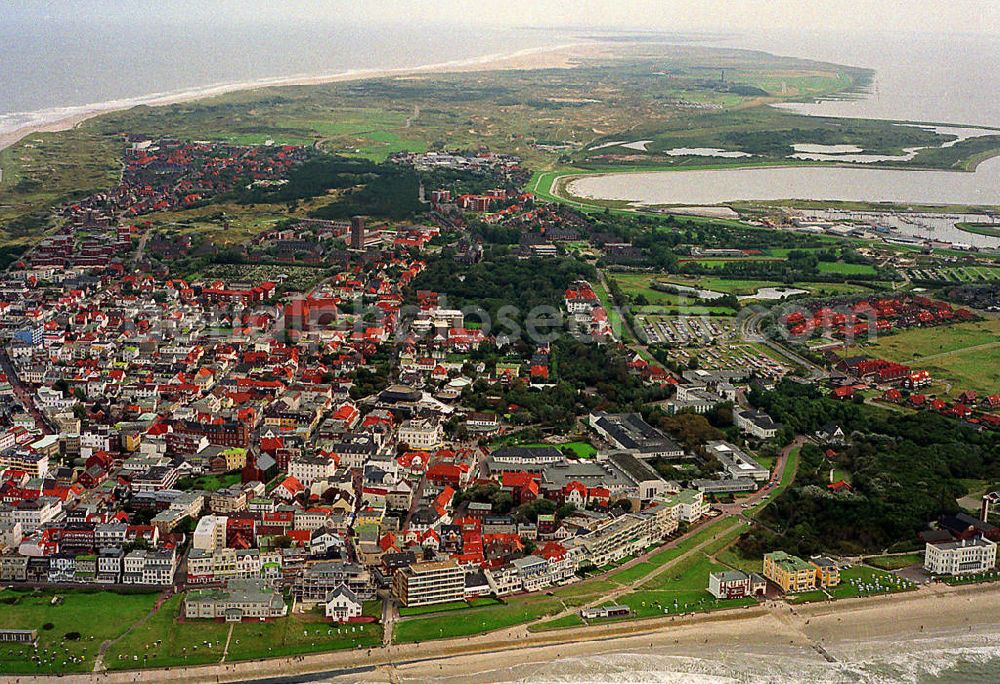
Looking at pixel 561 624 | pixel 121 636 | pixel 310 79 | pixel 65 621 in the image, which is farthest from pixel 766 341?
pixel 310 79

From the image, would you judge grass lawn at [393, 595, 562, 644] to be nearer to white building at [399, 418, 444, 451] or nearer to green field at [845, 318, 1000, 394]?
white building at [399, 418, 444, 451]

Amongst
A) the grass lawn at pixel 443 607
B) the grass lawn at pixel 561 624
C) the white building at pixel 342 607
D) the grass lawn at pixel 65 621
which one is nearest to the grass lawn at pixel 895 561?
the grass lawn at pixel 561 624

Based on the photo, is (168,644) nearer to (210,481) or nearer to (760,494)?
(210,481)

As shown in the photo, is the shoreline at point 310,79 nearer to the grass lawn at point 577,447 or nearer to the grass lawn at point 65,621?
the grass lawn at point 577,447

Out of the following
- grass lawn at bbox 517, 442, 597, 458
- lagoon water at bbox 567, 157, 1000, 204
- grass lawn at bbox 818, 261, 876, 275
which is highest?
grass lawn at bbox 517, 442, 597, 458

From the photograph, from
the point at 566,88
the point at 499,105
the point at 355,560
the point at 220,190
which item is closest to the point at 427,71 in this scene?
the point at 566,88

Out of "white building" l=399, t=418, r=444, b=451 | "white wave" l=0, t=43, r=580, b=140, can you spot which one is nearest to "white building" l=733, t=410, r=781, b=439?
"white building" l=399, t=418, r=444, b=451
